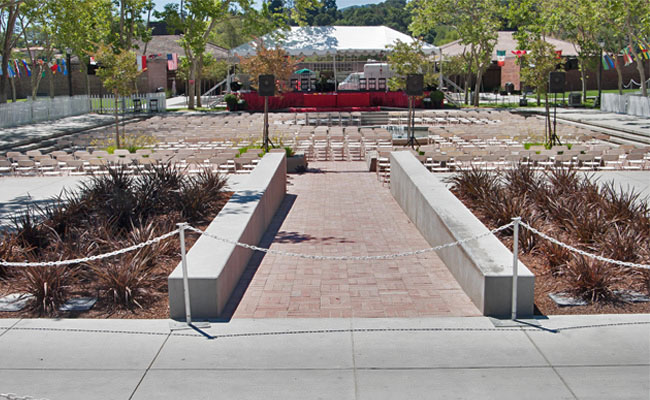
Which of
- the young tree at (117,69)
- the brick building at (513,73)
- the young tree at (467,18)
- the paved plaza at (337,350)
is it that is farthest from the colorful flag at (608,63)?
the paved plaza at (337,350)

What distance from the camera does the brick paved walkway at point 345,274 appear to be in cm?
713

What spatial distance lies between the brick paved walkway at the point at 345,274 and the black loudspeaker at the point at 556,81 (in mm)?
9369

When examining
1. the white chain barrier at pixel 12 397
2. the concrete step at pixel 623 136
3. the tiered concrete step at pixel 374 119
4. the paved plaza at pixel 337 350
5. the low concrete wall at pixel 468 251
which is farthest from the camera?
the tiered concrete step at pixel 374 119

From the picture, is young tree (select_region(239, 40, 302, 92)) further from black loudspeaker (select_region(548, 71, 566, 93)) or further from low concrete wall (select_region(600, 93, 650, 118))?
low concrete wall (select_region(600, 93, 650, 118))

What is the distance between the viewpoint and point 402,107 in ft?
147

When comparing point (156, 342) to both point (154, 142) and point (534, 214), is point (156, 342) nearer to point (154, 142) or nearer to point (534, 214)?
point (534, 214)

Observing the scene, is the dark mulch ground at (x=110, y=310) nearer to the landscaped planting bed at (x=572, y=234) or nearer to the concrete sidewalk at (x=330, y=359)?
the concrete sidewalk at (x=330, y=359)

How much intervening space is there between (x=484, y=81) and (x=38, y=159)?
60.3 meters

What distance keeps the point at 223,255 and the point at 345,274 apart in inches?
70.1

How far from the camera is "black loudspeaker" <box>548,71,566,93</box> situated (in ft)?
66.4

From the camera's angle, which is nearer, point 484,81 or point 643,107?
point 643,107

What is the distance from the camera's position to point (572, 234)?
9188mm

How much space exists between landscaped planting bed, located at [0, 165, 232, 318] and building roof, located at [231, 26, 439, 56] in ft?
113

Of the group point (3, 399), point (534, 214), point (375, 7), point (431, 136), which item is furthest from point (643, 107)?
point (375, 7)
